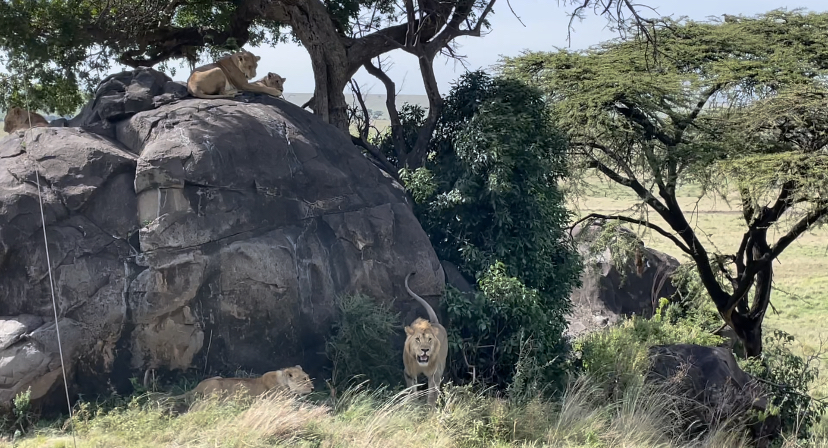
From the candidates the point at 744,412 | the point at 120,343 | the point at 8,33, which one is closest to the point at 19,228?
the point at 120,343

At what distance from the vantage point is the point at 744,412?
1241 centimetres

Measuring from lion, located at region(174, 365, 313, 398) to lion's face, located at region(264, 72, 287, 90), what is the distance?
4881mm

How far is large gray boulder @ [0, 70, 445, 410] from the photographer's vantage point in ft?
31.7

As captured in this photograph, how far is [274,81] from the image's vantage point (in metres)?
12.7

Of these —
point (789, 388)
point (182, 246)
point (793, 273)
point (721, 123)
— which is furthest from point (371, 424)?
point (793, 273)

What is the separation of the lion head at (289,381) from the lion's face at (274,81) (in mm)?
4890

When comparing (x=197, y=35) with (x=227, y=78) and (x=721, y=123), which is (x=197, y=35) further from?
(x=721, y=123)

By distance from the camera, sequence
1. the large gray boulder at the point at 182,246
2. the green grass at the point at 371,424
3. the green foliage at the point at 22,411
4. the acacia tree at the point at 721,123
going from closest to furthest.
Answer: the green grass at the point at 371,424
the green foliage at the point at 22,411
the large gray boulder at the point at 182,246
the acacia tree at the point at 721,123

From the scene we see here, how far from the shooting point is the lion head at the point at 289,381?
9258 mm

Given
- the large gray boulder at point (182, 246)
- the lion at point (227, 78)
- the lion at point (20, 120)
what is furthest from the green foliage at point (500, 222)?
the lion at point (20, 120)

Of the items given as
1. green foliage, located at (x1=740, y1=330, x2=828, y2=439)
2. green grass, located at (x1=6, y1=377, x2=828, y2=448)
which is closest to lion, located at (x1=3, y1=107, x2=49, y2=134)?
green grass, located at (x1=6, y1=377, x2=828, y2=448)

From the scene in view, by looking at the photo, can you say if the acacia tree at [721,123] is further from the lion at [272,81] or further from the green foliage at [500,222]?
the lion at [272,81]

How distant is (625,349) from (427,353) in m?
4.21

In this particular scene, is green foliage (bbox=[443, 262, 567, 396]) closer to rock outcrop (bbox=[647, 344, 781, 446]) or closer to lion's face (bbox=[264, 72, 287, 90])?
rock outcrop (bbox=[647, 344, 781, 446])
